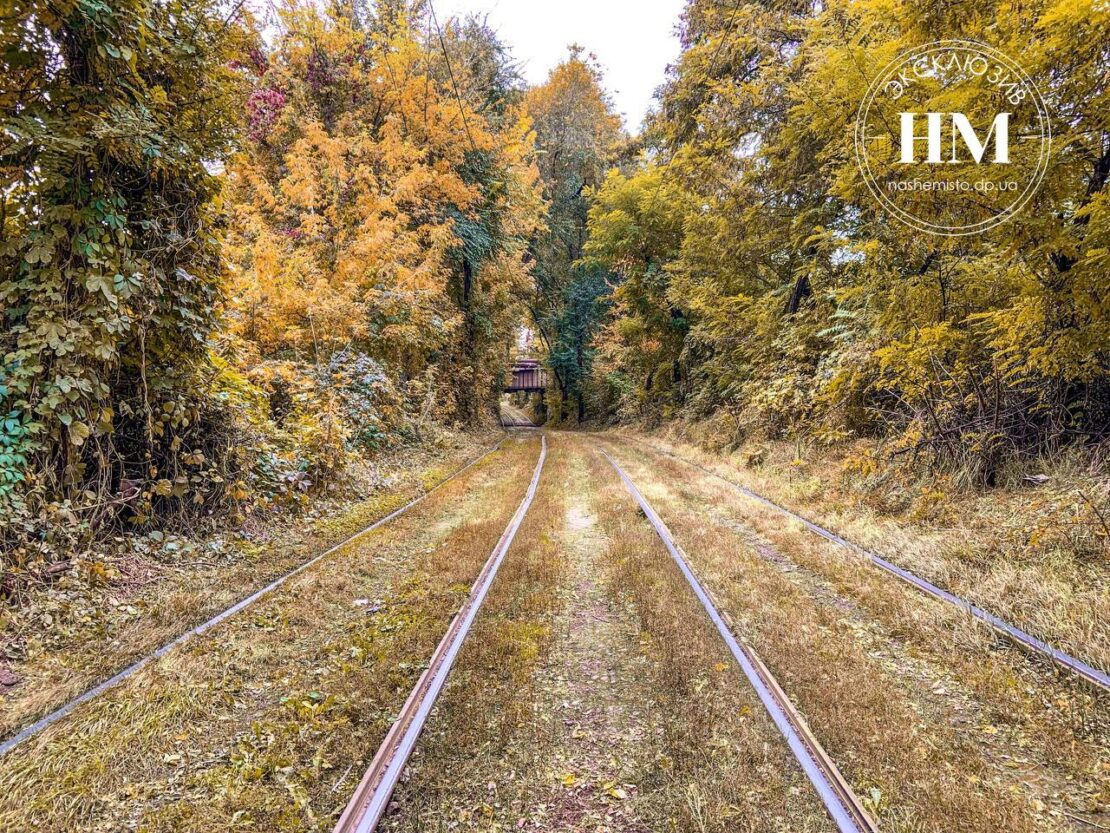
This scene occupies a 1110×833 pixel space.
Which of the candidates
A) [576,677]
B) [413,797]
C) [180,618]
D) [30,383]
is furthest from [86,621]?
[576,677]

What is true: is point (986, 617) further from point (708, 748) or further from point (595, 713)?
point (595, 713)

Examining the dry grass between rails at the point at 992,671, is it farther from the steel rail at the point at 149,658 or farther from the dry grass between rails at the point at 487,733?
the steel rail at the point at 149,658

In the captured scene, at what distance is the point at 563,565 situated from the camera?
17.1 feet

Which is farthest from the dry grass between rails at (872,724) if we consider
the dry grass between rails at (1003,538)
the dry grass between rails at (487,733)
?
the dry grass between rails at (487,733)

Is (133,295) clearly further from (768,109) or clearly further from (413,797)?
(768,109)

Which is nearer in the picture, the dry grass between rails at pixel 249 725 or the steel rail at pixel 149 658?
the dry grass between rails at pixel 249 725

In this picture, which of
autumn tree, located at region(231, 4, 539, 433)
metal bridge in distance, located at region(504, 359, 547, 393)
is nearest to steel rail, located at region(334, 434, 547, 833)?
autumn tree, located at region(231, 4, 539, 433)

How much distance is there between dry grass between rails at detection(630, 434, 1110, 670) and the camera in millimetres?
3430

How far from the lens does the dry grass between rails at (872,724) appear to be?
7.04ft

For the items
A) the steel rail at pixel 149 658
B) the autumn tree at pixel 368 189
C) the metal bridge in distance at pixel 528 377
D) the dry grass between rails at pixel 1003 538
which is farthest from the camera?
the metal bridge in distance at pixel 528 377

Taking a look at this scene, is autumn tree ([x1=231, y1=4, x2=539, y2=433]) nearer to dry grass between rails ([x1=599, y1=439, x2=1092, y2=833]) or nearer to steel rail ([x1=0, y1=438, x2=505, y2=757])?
steel rail ([x1=0, y1=438, x2=505, y2=757])

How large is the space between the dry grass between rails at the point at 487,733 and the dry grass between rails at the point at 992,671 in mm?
2627

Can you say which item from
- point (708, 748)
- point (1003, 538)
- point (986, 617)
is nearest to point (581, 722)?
point (708, 748)

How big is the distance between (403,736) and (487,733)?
0.45 metres
